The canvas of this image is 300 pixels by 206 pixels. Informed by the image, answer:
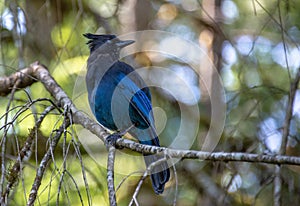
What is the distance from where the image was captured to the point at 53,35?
545cm

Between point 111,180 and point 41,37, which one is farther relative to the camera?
point 41,37

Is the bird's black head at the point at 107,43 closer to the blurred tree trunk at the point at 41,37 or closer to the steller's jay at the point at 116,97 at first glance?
the steller's jay at the point at 116,97

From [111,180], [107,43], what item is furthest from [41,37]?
[111,180]

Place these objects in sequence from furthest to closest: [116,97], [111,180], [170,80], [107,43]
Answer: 1. [170,80]
2. [107,43]
3. [116,97]
4. [111,180]

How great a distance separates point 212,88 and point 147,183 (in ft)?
3.83

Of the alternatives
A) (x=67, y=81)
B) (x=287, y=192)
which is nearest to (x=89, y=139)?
(x=67, y=81)

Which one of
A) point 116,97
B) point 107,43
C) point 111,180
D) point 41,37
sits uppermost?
point 41,37

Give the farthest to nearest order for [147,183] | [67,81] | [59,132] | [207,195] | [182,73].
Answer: [182,73], [147,183], [207,195], [67,81], [59,132]

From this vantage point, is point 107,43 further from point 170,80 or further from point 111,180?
point 111,180

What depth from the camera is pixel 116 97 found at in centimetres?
451

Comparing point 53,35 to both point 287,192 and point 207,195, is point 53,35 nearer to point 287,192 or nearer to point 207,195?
point 207,195

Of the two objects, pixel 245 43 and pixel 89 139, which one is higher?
pixel 245 43

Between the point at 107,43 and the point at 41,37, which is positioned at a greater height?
the point at 41,37

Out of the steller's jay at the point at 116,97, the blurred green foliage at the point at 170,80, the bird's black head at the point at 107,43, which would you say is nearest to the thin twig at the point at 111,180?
the blurred green foliage at the point at 170,80
